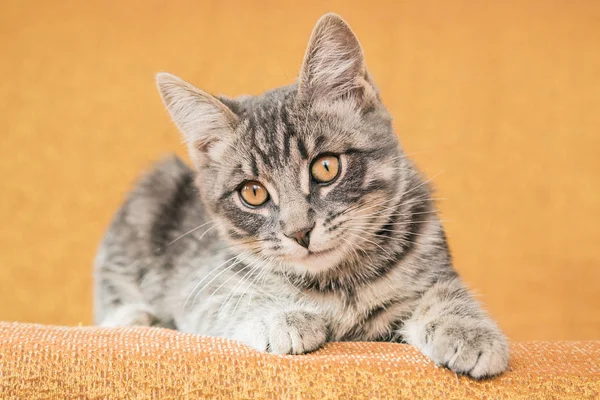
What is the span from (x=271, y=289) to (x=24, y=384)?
1.76ft

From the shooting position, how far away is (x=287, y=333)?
104cm

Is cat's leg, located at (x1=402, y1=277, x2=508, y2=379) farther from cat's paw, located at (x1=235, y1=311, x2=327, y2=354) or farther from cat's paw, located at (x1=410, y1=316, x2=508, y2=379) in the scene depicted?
cat's paw, located at (x1=235, y1=311, x2=327, y2=354)

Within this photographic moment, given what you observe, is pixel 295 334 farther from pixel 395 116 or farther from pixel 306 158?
pixel 395 116

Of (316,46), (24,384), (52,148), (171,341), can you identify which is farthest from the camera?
(52,148)

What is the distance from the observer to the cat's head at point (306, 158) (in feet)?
3.76

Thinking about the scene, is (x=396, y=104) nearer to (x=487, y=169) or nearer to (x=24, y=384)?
(x=487, y=169)

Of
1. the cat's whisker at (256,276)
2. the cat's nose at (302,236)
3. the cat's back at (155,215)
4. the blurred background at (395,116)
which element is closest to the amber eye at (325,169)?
the cat's nose at (302,236)

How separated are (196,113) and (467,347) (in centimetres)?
76

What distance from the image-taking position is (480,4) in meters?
2.28

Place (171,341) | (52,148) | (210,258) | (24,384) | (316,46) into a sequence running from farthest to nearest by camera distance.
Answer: (52,148) → (210,258) → (316,46) → (171,341) → (24,384)

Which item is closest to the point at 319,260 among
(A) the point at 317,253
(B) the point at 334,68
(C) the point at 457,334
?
(A) the point at 317,253

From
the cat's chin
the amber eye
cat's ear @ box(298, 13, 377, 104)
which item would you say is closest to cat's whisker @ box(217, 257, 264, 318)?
the cat's chin

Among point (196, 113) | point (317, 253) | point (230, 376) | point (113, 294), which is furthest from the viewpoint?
point (113, 294)

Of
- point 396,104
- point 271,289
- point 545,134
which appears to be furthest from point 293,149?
point 545,134
